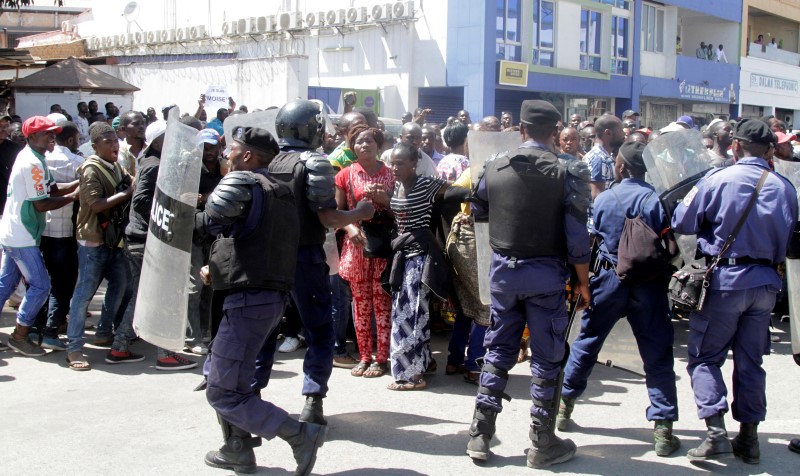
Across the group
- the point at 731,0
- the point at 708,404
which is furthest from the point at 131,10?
the point at 708,404

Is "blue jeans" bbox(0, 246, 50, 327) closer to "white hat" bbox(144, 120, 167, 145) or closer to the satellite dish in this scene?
"white hat" bbox(144, 120, 167, 145)

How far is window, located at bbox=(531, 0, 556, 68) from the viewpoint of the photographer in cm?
2347

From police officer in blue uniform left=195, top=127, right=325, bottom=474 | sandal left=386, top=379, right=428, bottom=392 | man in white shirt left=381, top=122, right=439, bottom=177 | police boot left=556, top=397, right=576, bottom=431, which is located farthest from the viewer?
man in white shirt left=381, top=122, right=439, bottom=177

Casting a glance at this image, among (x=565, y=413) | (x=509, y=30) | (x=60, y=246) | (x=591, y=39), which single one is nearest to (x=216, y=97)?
(x=509, y=30)

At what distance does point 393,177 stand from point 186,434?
93.3 inches

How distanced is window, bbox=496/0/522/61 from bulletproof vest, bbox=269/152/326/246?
18899mm

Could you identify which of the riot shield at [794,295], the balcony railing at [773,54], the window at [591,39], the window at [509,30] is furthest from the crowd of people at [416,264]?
the balcony railing at [773,54]

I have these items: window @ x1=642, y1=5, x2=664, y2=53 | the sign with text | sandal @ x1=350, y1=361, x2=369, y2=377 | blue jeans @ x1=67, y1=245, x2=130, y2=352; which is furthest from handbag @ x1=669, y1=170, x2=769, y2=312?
window @ x1=642, y1=5, x2=664, y2=53

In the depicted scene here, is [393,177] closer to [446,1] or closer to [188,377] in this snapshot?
[188,377]

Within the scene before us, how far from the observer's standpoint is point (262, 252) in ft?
12.6

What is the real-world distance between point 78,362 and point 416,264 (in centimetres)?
269

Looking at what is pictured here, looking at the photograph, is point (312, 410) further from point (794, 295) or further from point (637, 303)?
point (794, 295)

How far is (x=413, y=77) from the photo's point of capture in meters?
22.9

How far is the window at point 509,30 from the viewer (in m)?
22.4
